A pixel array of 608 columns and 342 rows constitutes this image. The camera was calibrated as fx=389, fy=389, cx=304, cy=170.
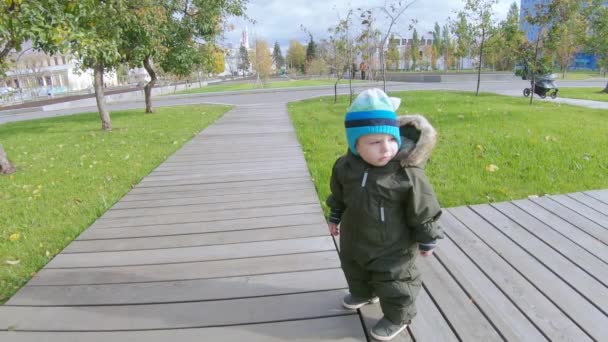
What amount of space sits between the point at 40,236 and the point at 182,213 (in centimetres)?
128

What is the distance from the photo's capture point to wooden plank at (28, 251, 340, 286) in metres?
2.73

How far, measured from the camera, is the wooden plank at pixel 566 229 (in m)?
2.79

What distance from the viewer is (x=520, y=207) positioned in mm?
3674

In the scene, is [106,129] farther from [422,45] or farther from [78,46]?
[422,45]

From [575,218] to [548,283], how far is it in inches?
51.5

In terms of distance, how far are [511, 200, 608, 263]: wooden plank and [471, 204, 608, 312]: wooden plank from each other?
0.22 m

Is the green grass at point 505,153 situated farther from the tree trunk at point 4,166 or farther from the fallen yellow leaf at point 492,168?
the tree trunk at point 4,166

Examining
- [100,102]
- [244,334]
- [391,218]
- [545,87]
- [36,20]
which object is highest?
[36,20]

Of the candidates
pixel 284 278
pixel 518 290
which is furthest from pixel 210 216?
pixel 518 290

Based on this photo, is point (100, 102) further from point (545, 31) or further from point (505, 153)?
point (545, 31)

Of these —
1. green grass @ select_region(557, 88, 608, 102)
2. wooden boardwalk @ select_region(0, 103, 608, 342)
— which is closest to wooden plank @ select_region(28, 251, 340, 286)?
wooden boardwalk @ select_region(0, 103, 608, 342)

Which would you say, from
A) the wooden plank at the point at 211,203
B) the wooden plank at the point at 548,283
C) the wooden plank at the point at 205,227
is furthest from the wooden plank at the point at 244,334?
the wooden plank at the point at 211,203

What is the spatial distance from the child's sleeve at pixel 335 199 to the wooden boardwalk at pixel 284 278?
57cm

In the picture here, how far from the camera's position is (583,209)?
140 inches
